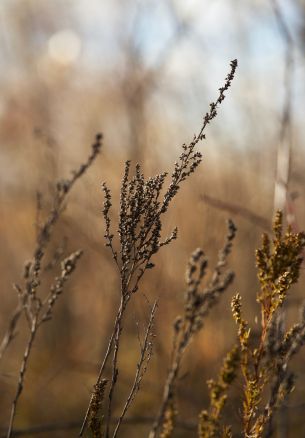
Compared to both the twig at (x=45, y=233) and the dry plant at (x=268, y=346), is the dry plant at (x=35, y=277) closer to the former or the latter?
the twig at (x=45, y=233)

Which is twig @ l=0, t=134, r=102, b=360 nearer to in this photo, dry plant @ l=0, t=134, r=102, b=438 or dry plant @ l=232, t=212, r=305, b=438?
dry plant @ l=0, t=134, r=102, b=438

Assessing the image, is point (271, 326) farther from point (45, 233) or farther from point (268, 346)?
point (45, 233)

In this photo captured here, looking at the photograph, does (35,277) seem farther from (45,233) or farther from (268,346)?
(268,346)

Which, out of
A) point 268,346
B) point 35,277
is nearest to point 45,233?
Result: point 35,277

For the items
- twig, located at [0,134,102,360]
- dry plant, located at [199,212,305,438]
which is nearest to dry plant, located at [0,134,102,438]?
twig, located at [0,134,102,360]

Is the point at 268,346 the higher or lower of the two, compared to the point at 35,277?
lower

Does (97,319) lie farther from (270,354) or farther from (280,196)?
(270,354)

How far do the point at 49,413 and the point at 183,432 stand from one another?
168 cm

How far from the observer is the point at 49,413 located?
6.54m

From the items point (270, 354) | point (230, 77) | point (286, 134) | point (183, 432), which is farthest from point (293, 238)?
point (183, 432)

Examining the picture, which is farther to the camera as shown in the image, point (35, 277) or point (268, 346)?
point (35, 277)

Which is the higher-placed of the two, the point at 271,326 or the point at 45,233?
the point at 45,233

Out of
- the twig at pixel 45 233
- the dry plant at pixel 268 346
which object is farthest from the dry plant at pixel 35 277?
→ the dry plant at pixel 268 346

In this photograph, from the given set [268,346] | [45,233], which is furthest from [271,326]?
[45,233]
